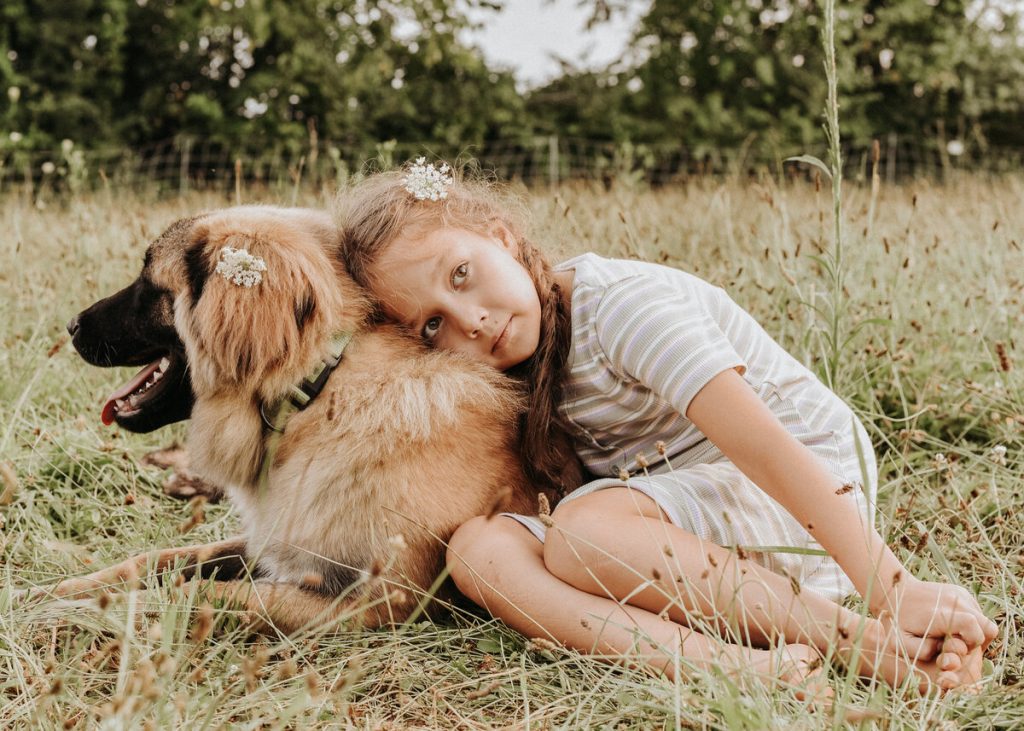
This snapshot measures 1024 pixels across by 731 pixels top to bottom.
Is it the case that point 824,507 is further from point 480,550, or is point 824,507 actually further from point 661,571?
point 480,550

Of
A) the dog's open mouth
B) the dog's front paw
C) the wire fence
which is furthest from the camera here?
the wire fence

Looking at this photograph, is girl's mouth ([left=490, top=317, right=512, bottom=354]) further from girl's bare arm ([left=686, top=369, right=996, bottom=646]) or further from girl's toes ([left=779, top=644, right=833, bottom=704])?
girl's toes ([left=779, top=644, right=833, bottom=704])

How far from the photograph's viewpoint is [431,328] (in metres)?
2.34

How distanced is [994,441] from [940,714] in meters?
1.65

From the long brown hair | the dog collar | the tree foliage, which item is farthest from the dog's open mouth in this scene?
the tree foliage

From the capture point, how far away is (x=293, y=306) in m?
2.10

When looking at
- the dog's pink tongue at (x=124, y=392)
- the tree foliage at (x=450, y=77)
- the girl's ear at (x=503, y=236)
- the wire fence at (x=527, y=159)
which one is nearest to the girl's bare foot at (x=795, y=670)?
the girl's ear at (x=503, y=236)

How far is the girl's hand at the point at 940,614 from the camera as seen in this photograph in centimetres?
168

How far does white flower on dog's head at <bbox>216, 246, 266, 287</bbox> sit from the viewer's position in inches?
80.0

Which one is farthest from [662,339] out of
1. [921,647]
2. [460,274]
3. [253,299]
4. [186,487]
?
[186,487]

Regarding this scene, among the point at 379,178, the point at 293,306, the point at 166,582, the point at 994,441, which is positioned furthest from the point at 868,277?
the point at 166,582

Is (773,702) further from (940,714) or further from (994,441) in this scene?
(994,441)

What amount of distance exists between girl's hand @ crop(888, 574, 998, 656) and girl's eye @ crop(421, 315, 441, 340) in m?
1.24

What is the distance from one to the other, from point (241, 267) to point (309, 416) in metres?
0.40
